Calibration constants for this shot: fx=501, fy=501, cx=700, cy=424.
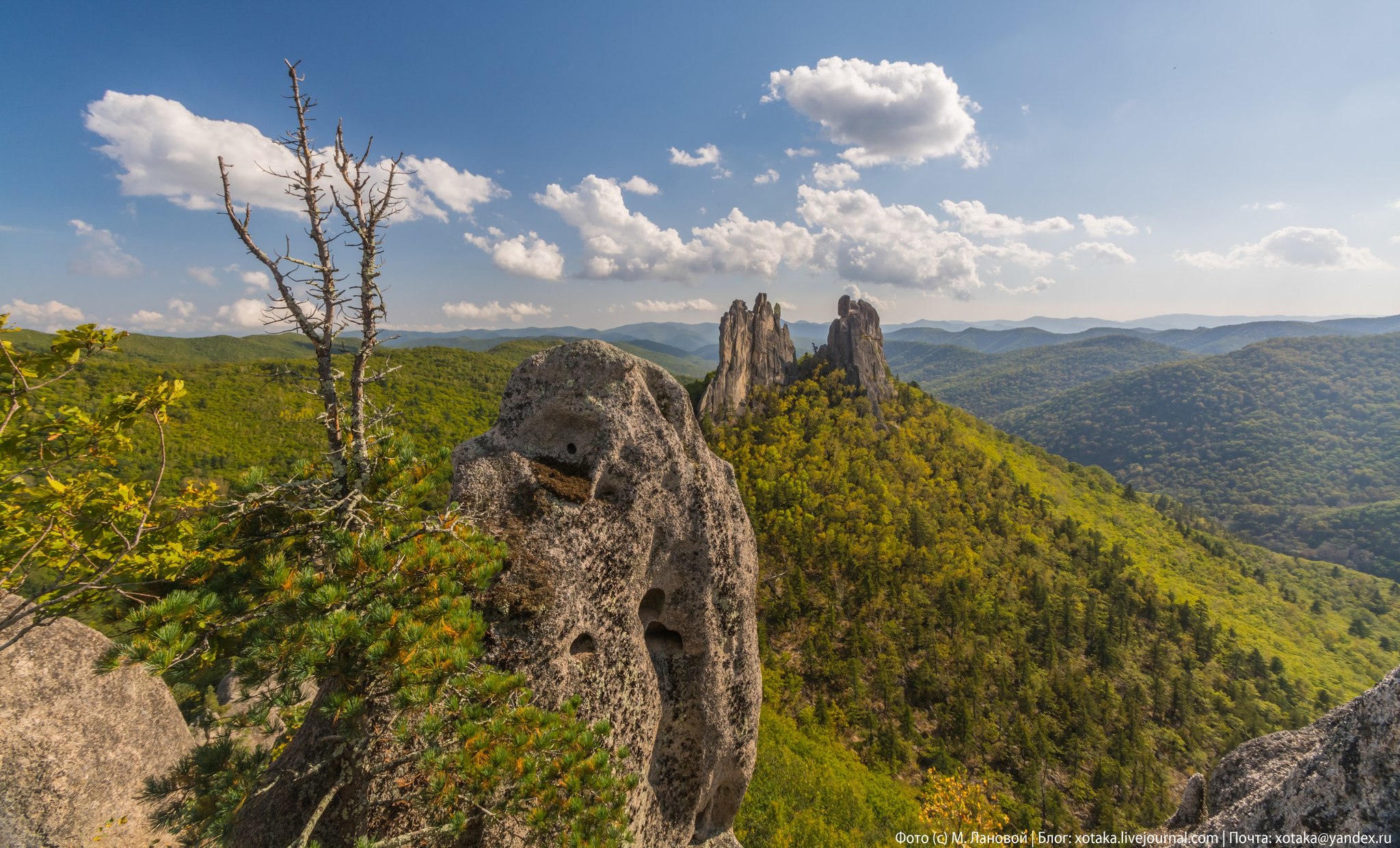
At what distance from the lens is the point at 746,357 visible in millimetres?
66188

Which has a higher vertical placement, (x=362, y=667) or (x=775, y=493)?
(x=362, y=667)

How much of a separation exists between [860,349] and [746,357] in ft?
53.1

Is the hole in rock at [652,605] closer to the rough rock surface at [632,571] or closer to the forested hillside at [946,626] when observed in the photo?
the rough rock surface at [632,571]

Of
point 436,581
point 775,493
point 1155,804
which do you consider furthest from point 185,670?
point 1155,804

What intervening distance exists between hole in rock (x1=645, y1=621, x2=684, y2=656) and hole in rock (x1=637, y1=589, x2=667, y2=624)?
180 millimetres

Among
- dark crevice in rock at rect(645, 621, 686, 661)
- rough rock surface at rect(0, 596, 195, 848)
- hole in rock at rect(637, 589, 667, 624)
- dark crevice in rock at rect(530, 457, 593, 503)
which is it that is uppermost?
dark crevice in rock at rect(530, 457, 593, 503)

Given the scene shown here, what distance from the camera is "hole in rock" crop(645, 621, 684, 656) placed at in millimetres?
8992

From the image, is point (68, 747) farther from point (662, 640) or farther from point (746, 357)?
point (746, 357)

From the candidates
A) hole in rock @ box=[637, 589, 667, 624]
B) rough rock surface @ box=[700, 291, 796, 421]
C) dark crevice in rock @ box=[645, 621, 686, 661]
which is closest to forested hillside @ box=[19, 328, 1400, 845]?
rough rock surface @ box=[700, 291, 796, 421]

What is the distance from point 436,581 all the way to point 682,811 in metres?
7.08

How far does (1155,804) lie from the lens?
3659 centimetres

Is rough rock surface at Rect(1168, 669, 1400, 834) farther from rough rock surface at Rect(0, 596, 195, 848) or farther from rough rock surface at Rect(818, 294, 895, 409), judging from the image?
rough rock surface at Rect(818, 294, 895, 409)

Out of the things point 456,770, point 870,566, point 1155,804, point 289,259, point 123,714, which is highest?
point 289,259

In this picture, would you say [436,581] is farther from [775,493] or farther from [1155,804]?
[1155,804]
